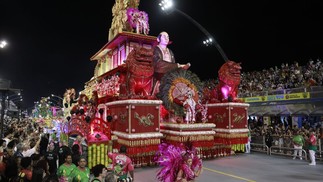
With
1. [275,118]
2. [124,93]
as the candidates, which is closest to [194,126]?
[124,93]

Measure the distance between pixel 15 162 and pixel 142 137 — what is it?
18.2 ft

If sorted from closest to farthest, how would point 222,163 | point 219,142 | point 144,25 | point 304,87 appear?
point 222,163, point 219,142, point 144,25, point 304,87

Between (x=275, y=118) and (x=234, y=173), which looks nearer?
(x=234, y=173)

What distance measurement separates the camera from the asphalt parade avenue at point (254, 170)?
341 inches

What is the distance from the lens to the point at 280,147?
43.7ft

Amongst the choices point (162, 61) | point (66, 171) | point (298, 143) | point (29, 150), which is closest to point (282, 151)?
point (298, 143)

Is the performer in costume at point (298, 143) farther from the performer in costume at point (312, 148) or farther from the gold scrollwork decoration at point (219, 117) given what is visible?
the gold scrollwork decoration at point (219, 117)

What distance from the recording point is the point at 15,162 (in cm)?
562

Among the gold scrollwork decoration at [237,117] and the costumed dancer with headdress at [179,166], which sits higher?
the gold scrollwork decoration at [237,117]

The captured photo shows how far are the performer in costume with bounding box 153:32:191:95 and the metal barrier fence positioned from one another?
20.0ft

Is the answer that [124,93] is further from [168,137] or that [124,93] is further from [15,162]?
[15,162]

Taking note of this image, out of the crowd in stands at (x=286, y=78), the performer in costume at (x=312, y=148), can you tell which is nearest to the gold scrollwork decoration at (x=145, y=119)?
the performer in costume at (x=312, y=148)

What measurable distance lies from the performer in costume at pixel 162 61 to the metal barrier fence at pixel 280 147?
6094 millimetres

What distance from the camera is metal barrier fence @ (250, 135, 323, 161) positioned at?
1209 centimetres
